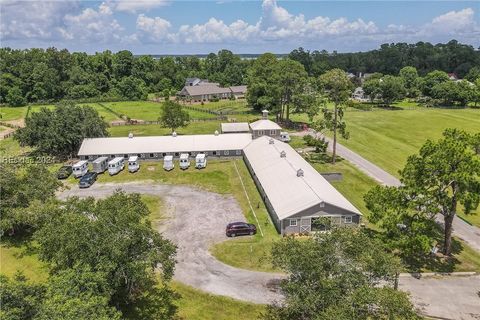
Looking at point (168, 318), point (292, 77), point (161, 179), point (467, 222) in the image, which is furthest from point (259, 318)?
point (292, 77)

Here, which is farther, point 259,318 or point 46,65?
point 46,65

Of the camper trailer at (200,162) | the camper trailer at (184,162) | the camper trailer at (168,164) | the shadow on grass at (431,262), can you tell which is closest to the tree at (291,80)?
the camper trailer at (200,162)

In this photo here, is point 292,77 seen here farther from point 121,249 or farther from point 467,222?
point 121,249

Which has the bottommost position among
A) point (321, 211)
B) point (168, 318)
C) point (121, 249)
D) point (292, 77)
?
point (168, 318)

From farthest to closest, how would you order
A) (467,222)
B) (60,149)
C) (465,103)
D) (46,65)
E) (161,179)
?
(46,65) < (465,103) < (60,149) < (161,179) < (467,222)

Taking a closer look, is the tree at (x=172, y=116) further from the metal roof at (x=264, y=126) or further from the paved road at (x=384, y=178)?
the paved road at (x=384, y=178)
